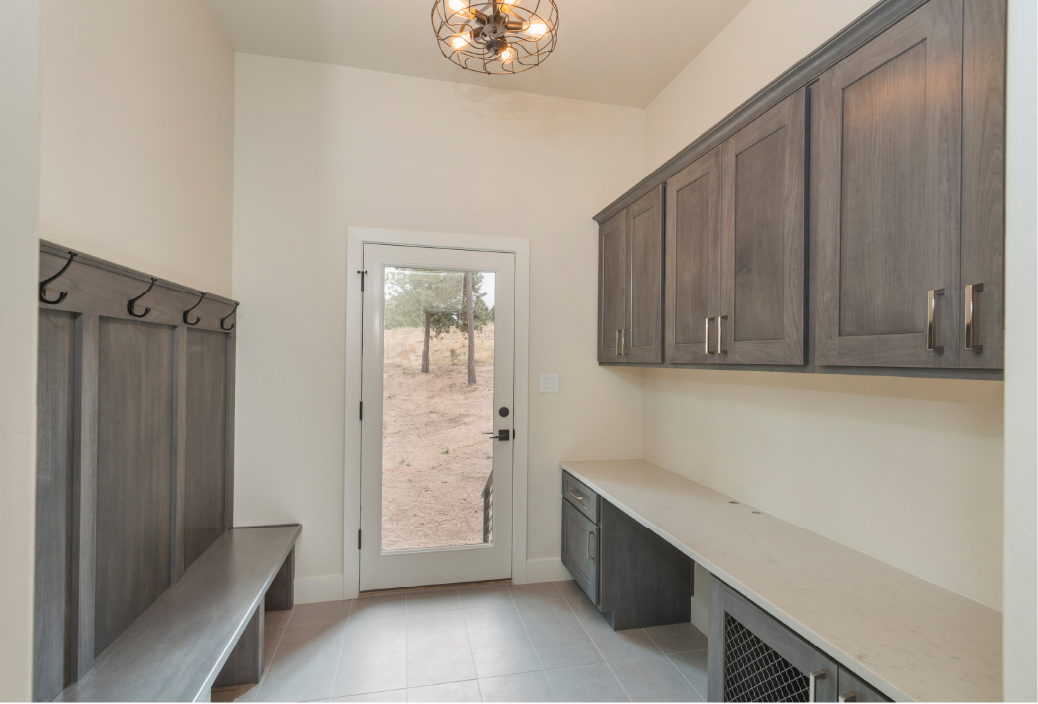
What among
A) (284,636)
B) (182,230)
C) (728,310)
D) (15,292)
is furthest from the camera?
(284,636)

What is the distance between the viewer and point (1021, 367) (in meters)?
0.71

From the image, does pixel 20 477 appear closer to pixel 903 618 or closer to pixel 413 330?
pixel 903 618

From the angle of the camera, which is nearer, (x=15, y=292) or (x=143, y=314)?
(x=15, y=292)

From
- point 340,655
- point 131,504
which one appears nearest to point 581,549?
A: point 340,655

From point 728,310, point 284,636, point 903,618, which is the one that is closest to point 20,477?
point 903,618

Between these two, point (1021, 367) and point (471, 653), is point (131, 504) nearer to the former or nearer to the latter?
point (471, 653)

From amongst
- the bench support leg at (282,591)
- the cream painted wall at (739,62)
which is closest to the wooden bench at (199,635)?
the bench support leg at (282,591)

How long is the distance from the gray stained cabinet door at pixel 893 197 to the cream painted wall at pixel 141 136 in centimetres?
214

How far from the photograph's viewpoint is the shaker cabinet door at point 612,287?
279 cm

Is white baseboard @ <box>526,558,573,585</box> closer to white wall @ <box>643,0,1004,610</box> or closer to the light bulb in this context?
white wall @ <box>643,0,1004,610</box>

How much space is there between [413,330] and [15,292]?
2646 mm

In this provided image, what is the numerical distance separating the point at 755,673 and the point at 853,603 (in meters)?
0.36

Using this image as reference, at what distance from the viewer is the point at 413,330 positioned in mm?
2898

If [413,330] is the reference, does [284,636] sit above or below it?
below
